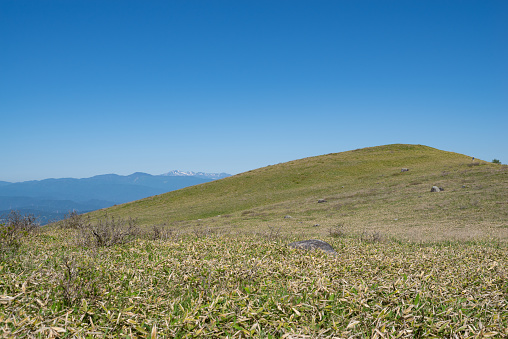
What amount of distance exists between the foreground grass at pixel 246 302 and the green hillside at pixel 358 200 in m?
14.4

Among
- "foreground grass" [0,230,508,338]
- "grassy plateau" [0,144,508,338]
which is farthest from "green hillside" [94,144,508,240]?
"foreground grass" [0,230,508,338]

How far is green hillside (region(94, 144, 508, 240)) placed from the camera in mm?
22578

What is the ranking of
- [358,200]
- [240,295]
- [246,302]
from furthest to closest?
[358,200], [240,295], [246,302]

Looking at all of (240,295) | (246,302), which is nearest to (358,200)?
(240,295)

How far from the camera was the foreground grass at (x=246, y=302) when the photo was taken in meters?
3.28

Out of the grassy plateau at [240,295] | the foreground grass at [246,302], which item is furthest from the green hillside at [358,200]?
the foreground grass at [246,302]

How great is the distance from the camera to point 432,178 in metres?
40.8

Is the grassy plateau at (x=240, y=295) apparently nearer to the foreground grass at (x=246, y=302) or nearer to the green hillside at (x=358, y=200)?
the foreground grass at (x=246, y=302)

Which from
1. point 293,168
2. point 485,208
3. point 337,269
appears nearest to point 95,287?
point 337,269

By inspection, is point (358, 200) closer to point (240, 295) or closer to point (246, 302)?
point (240, 295)

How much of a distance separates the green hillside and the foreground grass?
14.4 metres

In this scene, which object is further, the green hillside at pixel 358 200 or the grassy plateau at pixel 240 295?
the green hillside at pixel 358 200

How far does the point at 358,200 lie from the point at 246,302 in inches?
1306

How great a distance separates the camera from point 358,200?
1375 inches
